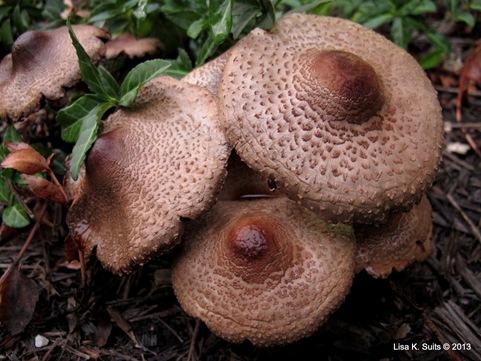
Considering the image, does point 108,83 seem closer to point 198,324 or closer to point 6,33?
point 6,33

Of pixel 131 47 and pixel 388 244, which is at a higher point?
pixel 131 47

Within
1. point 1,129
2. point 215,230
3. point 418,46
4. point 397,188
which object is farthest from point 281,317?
point 418,46

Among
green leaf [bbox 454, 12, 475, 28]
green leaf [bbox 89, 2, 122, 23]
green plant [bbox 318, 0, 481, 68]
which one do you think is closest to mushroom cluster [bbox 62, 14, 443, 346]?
green leaf [bbox 89, 2, 122, 23]

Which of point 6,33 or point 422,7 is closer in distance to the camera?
point 6,33

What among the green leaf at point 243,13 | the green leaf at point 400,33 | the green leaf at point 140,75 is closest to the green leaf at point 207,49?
the green leaf at point 243,13

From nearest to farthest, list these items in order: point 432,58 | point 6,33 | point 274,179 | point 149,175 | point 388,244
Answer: point 274,179, point 149,175, point 388,244, point 6,33, point 432,58

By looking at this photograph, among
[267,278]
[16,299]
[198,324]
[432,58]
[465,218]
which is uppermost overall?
[267,278]

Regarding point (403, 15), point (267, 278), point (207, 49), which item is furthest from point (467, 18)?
point (267, 278)

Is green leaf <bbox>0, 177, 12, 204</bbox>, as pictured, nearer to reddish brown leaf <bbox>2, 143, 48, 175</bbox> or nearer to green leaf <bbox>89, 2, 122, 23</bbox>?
reddish brown leaf <bbox>2, 143, 48, 175</bbox>
